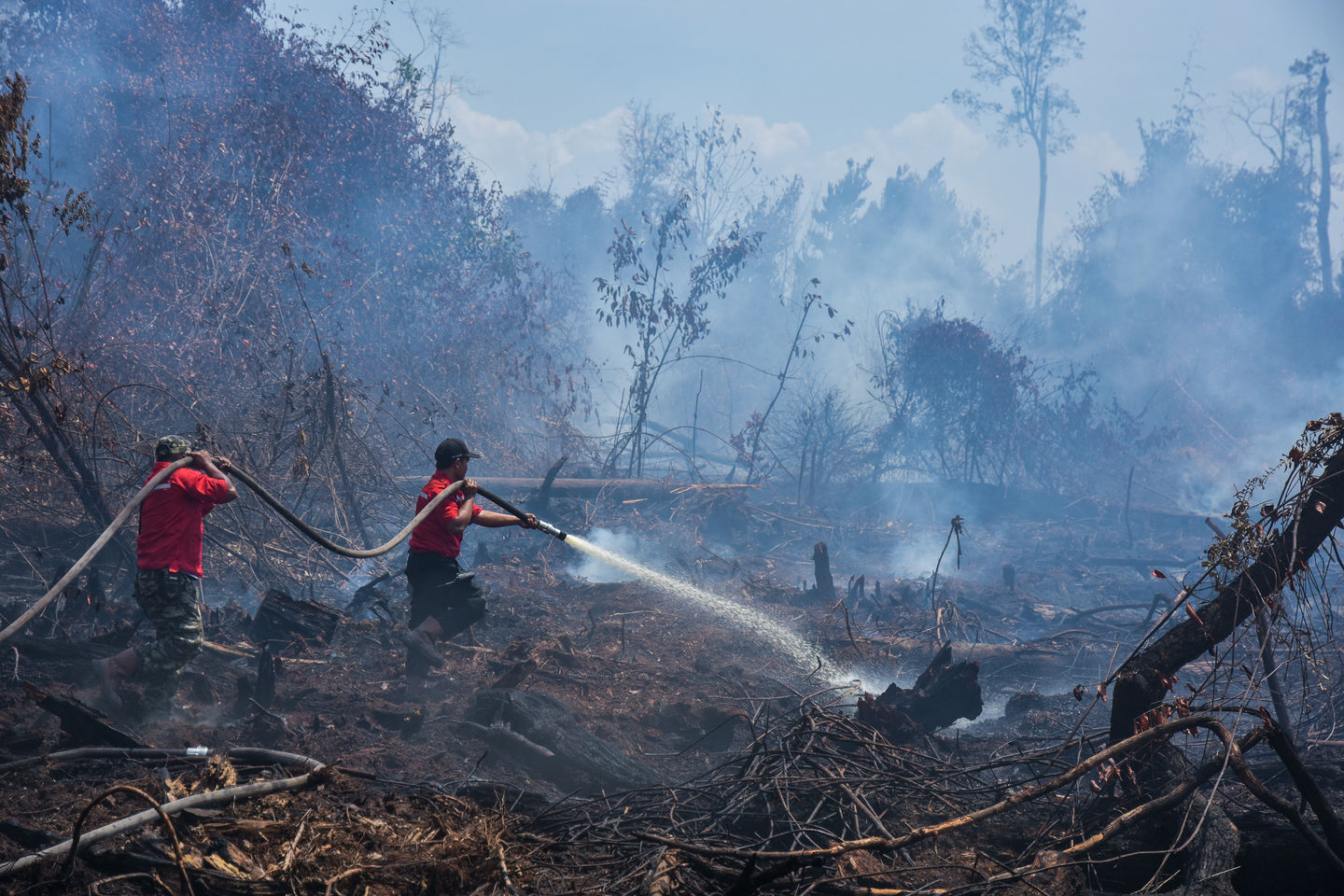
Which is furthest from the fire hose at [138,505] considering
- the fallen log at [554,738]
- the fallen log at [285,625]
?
the fallen log at [285,625]

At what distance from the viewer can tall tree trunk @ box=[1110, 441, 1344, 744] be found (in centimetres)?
357

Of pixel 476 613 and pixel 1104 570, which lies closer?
pixel 476 613

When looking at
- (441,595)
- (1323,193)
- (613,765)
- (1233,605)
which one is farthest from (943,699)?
(1323,193)

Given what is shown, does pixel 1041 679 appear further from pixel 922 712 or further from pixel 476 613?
pixel 476 613

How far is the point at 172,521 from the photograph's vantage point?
15.0 ft

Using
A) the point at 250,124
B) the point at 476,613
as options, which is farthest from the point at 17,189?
the point at 250,124

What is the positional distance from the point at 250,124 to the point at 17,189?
12.6 metres

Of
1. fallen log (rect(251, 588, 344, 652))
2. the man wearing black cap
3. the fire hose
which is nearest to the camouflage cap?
the fire hose

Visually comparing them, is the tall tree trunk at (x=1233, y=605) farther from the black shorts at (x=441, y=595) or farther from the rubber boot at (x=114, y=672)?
the rubber boot at (x=114, y=672)

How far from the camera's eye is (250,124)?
15.5 m

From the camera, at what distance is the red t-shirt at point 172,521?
4.54 metres

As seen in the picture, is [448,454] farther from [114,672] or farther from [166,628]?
[114,672]

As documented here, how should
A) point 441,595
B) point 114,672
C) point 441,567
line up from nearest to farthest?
point 114,672
point 441,567
point 441,595

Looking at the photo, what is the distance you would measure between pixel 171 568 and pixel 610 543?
758 centimetres
